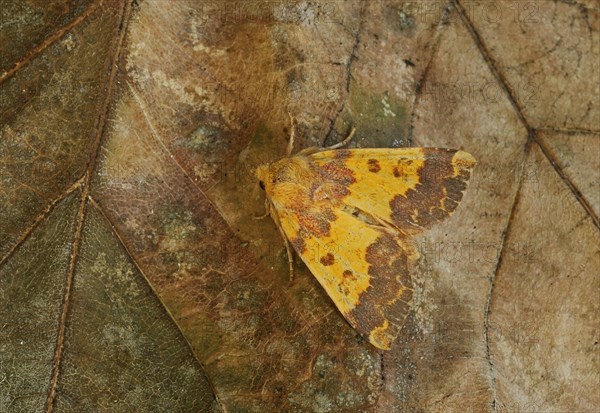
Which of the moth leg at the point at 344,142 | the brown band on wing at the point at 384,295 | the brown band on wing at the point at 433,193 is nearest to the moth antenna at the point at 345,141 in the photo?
the moth leg at the point at 344,142

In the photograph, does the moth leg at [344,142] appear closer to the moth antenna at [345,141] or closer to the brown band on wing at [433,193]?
the moth antenna at [345,141]

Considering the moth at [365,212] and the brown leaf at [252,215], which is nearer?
the brown leaf at [252,215]

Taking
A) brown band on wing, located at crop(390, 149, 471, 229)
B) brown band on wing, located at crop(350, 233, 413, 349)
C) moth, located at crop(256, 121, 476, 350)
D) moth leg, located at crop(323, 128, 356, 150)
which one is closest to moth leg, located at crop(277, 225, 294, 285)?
moth, located at crop(256, 121, 476, 350)

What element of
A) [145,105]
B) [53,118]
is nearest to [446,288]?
[145,105]

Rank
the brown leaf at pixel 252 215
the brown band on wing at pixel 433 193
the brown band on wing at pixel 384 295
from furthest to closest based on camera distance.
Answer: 1. the brown band on wing at pixel 433 193
2. the brown band on wing at pixel 384 295
3. the brown leaf at pixel 252 215

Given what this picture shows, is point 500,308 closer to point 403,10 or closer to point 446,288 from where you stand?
point 446,288

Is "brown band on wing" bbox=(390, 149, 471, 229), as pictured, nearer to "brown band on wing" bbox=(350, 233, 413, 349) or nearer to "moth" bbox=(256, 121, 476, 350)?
"moth" bbox=(256, 121, 476, 350)

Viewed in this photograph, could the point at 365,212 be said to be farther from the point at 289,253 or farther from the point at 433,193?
the point at 289,253
